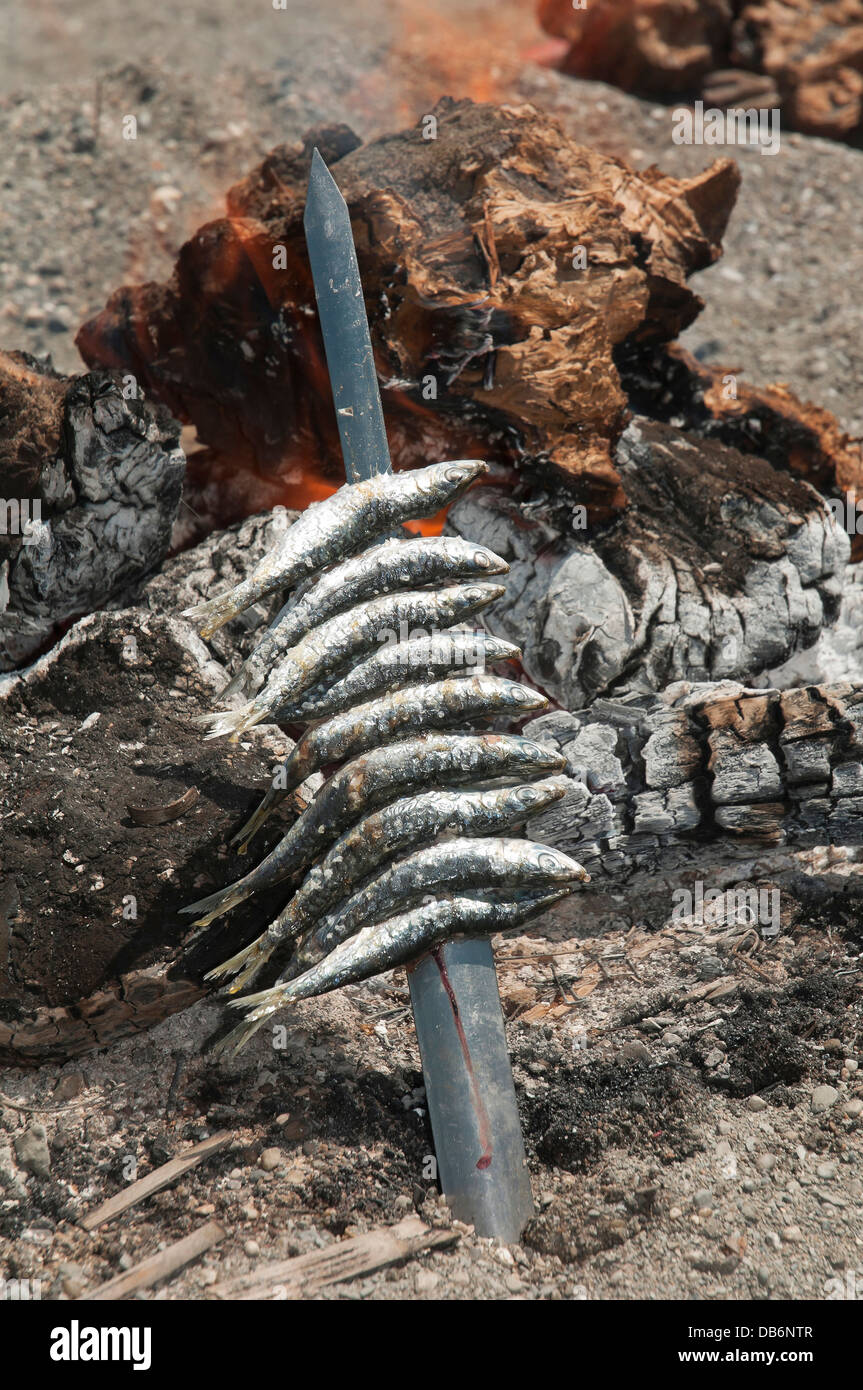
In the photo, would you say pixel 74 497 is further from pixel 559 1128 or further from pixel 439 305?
pixel 559 1128

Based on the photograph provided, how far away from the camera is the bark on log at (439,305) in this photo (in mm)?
3959

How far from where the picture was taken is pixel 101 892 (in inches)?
125

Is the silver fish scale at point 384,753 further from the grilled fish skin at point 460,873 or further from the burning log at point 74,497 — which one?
the burning log at point 74,497

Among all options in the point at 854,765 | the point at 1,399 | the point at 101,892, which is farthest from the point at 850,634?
the point at 1,399

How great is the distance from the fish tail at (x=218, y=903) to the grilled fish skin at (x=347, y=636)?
0.53m

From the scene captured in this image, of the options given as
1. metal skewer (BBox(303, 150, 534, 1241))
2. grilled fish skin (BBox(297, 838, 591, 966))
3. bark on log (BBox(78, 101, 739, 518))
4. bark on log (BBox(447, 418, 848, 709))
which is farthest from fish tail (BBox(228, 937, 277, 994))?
bark on log (BBox(78, 101, 739, 518))

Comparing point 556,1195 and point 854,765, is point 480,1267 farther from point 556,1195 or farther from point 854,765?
point 854,765

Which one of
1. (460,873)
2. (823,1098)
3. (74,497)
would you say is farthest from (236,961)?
(74,497)

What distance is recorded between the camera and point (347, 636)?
3.18 meters

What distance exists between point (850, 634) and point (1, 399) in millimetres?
4028

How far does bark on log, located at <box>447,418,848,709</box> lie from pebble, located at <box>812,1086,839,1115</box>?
67.2 inches

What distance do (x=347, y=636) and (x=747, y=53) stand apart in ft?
25.4

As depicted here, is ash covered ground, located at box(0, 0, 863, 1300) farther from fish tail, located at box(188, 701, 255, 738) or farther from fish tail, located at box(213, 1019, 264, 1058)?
fish tail, located at box(188, 701, 255, 738)

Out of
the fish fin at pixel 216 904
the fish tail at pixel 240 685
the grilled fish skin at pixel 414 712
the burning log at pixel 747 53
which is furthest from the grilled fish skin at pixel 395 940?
the burning log at pixel 747 53
